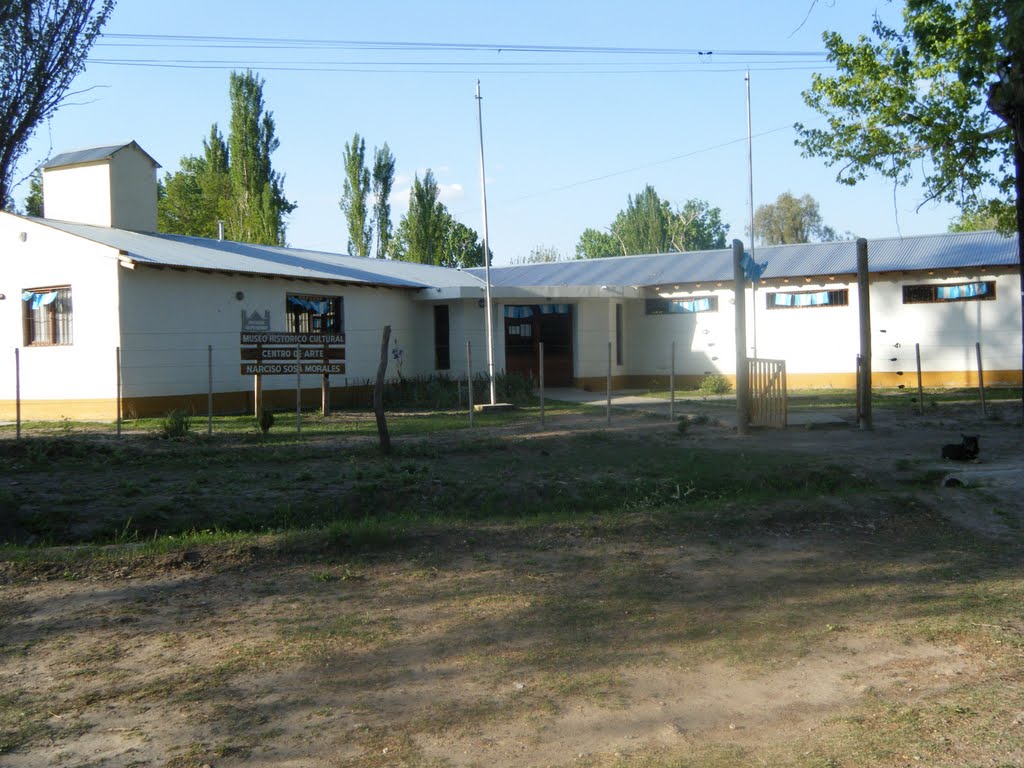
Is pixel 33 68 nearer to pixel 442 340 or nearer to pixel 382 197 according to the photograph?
pixel 442 340

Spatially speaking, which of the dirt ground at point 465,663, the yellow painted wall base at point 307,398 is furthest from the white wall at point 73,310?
the dirt ground at point 465,663

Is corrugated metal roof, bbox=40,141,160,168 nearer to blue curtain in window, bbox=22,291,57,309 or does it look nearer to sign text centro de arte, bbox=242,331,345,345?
blue curtain in window, bbox=22,291,57,309

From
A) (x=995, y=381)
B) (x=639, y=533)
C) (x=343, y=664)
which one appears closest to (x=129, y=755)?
(x=343, y=664)

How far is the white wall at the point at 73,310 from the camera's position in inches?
741

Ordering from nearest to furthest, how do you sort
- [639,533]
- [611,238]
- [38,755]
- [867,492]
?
1. [38,755]
2. [639,533]
3. [867,492]
4. [611,238]

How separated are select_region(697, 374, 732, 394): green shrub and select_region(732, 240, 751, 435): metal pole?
11015 mm

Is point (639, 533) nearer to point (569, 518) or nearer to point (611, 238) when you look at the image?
point (569, 518)

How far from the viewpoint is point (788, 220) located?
7219cm

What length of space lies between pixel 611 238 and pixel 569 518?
69.7 m

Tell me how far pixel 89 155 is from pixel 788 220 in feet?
193

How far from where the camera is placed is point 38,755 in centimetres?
411

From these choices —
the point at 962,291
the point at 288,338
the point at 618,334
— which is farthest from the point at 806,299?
the point at 288,338

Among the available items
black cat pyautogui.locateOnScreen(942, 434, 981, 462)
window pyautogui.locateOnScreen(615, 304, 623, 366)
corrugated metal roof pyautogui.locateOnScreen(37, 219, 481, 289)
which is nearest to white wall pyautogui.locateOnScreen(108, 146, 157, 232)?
corrugated metal roof pyautogui.locateOnScreen(37, 219, 481, 289)

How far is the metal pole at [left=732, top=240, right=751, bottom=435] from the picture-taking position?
14656 mm
